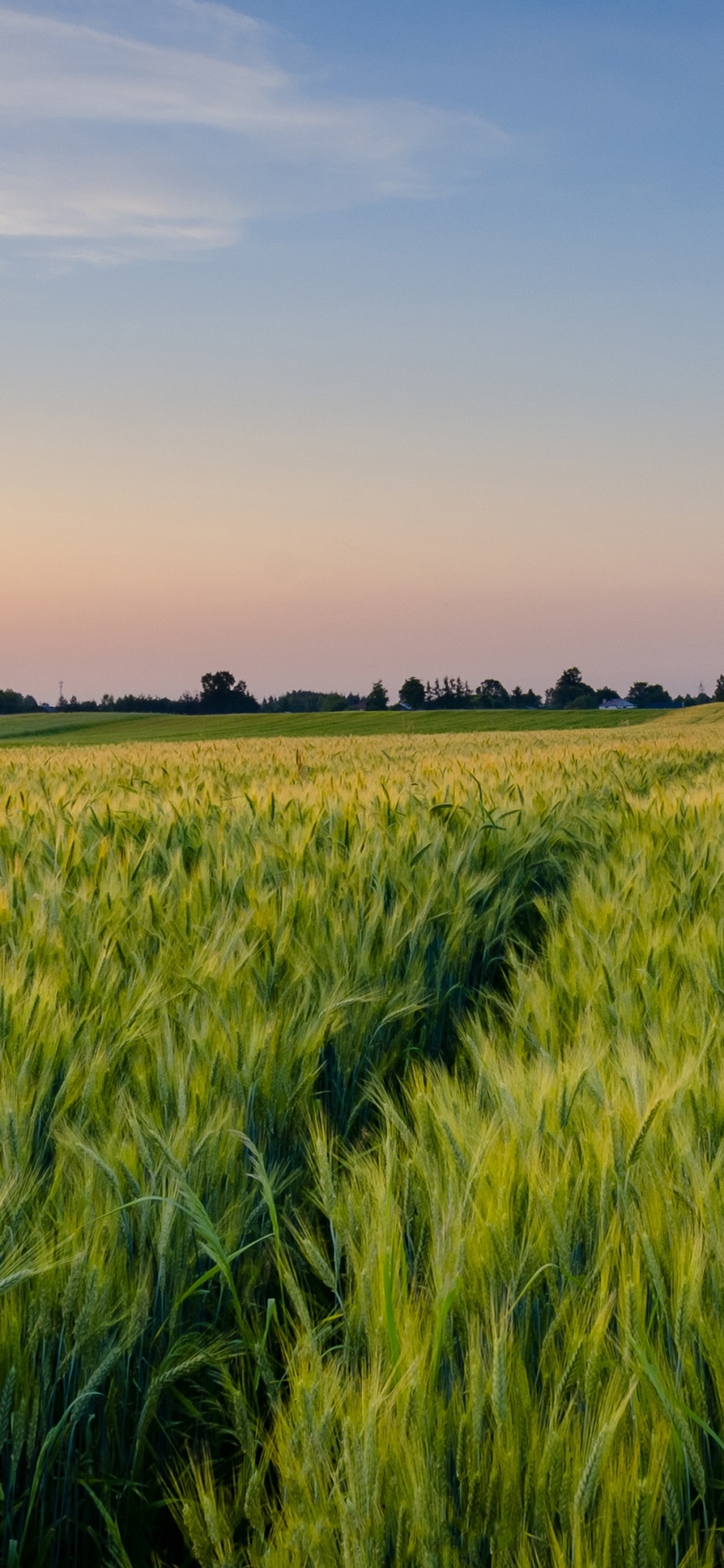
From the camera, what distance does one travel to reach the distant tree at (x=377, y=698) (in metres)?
94.1

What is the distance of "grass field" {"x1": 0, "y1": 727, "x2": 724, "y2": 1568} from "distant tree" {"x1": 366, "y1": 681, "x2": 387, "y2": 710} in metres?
91.4

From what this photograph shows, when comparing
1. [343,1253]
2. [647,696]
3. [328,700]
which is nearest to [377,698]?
[328,700]

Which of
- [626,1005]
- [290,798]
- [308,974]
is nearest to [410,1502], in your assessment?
[308,974]

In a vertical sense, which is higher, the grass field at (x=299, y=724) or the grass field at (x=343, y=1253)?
the grass field at (x=299, y=724)

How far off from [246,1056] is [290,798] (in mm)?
3049

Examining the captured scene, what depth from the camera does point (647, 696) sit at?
13175 cm

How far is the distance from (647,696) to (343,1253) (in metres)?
137

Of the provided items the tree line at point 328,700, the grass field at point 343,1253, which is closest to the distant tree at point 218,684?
the tree line at point 328,700

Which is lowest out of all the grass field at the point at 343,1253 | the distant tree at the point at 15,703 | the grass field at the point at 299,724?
the grass field at the point at 343,1253

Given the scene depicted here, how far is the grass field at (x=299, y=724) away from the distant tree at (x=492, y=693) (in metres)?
36.4

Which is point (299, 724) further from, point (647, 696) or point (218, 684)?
point (647, 696)

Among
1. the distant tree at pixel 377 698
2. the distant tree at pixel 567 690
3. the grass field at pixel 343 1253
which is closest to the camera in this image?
the grass field at pixel 343 1253

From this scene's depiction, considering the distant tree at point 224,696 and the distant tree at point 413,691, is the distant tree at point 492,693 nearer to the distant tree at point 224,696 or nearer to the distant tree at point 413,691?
the distant tree at point 413,691

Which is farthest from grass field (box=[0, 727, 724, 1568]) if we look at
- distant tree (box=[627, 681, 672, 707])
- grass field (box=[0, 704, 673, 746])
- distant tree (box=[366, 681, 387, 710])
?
distant tree (box=[627, 681, 672, 707])
